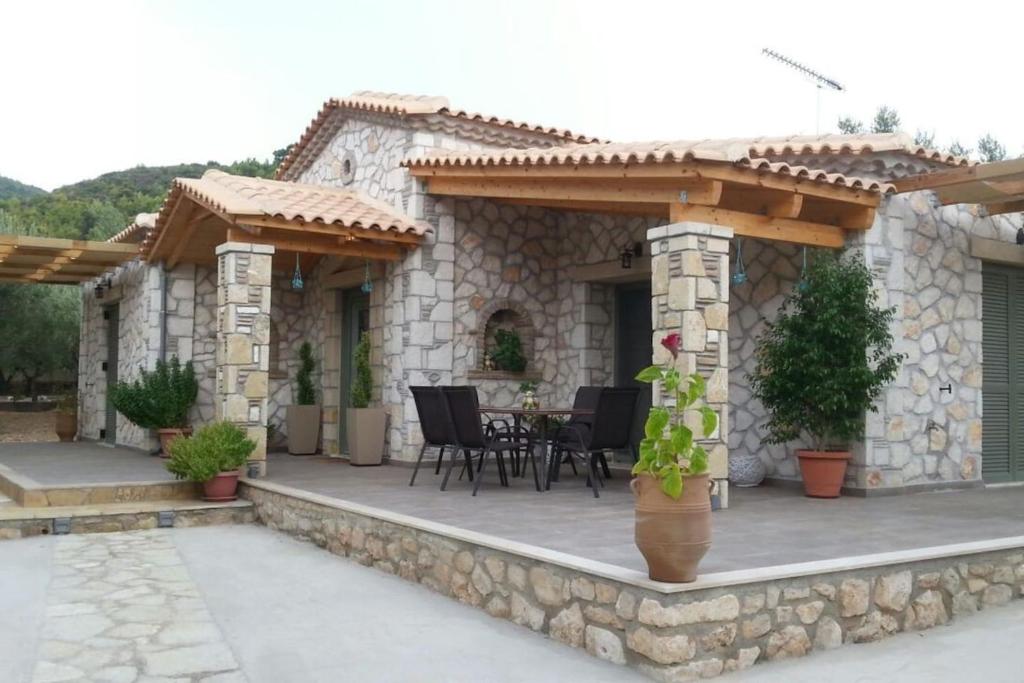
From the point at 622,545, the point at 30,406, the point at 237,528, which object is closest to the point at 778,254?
the point at 622,545

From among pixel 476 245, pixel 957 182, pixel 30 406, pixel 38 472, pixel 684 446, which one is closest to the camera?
pixel 684 446

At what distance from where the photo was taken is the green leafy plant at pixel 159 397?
11062mm

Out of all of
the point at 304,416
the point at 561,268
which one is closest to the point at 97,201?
the point at 304,416

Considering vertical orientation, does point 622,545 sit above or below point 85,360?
below

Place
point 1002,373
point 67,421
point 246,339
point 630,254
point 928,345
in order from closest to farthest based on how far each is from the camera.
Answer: point 928,345 → point 246,339 → point 1002,373 → point 630,254 → point 67,421

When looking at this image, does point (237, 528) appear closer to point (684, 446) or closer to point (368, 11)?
point (684, 446)

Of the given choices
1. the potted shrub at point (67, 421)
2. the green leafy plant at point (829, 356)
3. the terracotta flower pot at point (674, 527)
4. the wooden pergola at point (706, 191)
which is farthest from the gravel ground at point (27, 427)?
the terracotta flower pot at point (674, 527)

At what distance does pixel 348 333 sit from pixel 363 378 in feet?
5.10

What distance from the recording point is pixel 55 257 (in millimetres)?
12430

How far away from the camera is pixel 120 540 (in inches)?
→ 286

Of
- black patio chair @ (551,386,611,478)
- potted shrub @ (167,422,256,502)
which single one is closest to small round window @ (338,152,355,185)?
potted shrub @ (167,422,256,502)

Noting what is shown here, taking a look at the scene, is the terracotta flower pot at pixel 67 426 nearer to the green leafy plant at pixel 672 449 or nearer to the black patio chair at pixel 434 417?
the black patio chair at pixel 434 417

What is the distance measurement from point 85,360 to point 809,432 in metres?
12.0

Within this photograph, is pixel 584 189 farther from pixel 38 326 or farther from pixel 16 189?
pixel 16 189
